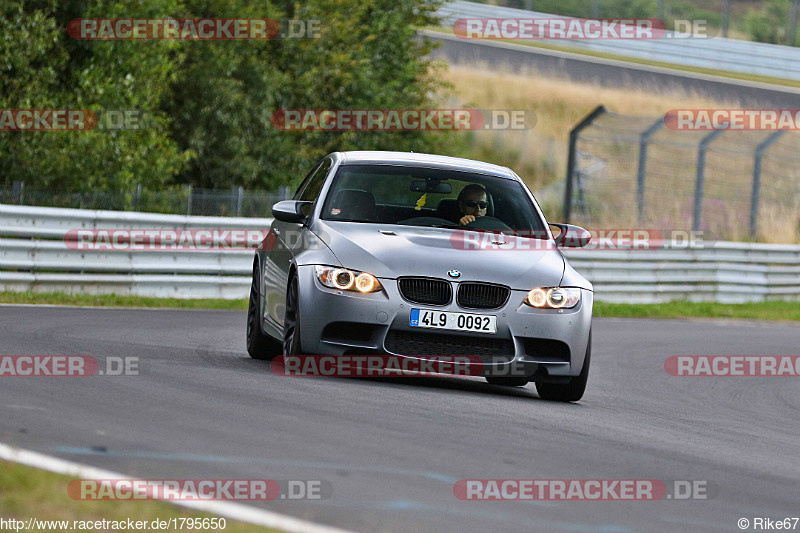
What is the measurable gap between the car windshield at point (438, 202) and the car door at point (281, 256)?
A: 0.28m

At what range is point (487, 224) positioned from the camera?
31.8 ft

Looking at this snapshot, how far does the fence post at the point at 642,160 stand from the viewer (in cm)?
2384

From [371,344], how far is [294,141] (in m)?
22.1

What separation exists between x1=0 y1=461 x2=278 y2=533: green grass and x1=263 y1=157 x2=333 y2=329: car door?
4.41m

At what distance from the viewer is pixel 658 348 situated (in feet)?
49.9

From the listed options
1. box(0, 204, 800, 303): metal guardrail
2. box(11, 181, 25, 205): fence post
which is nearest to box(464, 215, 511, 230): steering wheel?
box(0, 204, 800, 303): metal guardrail

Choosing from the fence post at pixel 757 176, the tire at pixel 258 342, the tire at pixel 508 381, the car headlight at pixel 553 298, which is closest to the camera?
the car headlight at pixel 553 298

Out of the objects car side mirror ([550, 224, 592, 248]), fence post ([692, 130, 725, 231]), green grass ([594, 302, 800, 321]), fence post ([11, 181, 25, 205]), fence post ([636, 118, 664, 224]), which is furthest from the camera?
fence post ([692, 130, 725, 231])

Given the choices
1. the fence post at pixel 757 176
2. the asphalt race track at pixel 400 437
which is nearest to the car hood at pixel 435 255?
the asphalt race track at pixel 400 437

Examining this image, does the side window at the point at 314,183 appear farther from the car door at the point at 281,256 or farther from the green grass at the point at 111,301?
the green grass at the point at 111,301

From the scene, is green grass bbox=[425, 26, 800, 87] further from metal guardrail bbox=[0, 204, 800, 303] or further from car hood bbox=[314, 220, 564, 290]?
car hood bbox=[314, 220, 564, 290]

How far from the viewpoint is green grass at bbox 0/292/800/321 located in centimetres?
1515

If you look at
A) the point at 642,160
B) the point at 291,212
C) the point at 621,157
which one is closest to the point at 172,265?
the point at 291,212

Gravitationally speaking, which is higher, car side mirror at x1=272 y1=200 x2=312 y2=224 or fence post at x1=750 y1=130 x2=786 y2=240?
car side mirror at x1=272 y1=200 x2=312 y2=224
